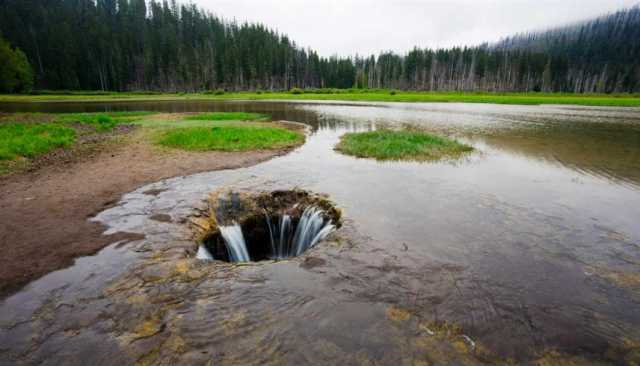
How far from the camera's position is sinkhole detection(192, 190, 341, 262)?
8992mm

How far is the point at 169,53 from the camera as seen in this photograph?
11319 cm

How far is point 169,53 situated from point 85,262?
129 meters

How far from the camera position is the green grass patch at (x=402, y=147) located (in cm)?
1764

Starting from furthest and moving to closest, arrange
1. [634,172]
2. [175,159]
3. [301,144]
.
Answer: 1. [301,144]
2. [175,159]
3. [634,172]

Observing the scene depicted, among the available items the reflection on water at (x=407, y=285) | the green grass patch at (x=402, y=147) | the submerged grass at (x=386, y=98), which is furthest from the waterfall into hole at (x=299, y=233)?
the submerged grass at (x=386, y=98)

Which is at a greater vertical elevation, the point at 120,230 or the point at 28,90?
the point at 28,90

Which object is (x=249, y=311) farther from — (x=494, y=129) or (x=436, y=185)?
(x=494, y=129)

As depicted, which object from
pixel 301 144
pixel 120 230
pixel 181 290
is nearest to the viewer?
pixel 181 290

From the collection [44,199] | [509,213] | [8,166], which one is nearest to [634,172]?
[509,213]

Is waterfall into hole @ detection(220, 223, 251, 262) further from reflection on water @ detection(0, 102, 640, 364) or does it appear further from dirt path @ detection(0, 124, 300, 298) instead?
dirt path @ detection(0, 124, 300, 298)

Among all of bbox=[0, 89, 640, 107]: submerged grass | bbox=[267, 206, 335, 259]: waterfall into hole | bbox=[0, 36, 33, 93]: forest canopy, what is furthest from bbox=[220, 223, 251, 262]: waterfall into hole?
bbox=[0, 36, 33, 93]: forest canopy

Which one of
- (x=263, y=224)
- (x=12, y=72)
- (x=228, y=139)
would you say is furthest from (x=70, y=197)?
(x=12, y=72)

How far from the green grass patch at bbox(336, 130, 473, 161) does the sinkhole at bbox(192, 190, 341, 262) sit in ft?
26.1

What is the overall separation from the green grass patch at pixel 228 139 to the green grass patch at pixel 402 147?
4444mm
